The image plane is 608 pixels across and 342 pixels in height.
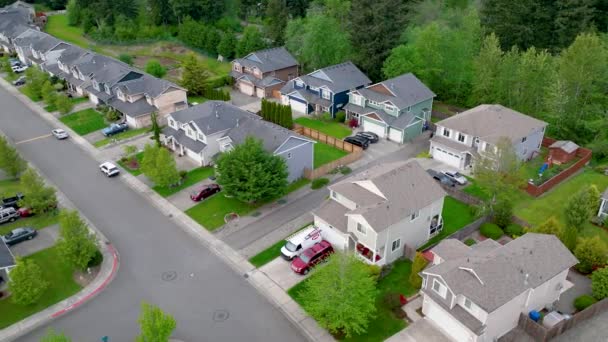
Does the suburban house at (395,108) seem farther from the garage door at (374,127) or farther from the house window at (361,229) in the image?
the house window at (361,229)

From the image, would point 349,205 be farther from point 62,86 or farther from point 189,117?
point 62,86

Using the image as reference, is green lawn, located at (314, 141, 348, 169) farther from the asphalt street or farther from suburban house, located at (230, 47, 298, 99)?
the asphalt street

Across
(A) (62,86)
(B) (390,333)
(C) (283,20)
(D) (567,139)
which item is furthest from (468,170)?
(A) (62,86)

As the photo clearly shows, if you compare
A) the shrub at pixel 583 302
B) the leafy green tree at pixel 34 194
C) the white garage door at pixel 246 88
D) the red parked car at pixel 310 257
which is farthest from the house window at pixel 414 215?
the white garage door at pixel 246 88

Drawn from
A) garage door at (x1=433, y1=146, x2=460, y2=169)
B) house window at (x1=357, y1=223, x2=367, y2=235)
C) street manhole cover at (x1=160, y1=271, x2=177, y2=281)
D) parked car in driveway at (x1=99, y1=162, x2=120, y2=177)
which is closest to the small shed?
garage door at (x1=433, y1=146, x2=460, y2=169)

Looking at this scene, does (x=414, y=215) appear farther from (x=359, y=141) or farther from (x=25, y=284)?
(x=25, y=284)

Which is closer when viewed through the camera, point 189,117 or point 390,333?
point 390,333
